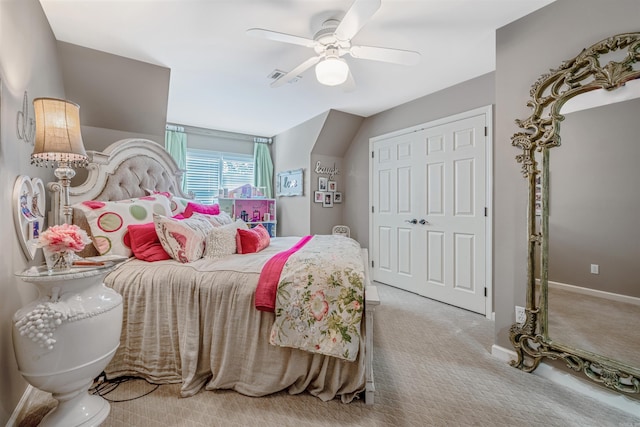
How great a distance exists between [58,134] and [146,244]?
881 mm

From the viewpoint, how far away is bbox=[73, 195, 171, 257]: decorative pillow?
2010 millimetres

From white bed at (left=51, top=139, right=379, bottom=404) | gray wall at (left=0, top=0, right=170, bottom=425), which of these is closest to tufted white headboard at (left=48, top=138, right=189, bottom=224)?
gray wall at (left=0, top=0, right=170, bottom=425)

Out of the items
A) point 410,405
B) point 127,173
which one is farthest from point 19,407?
point 410,405

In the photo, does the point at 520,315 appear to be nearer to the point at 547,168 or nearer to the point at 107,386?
the point at 547,168

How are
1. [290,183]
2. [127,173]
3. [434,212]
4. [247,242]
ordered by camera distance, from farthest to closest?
[290,183], [434,212], [127,173], [247,242]

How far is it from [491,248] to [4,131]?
373 centimetres

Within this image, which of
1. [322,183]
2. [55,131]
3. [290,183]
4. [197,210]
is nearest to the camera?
[55,131]

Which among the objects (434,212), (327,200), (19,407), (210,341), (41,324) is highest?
(327,200)

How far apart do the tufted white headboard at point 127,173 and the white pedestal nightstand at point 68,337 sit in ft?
4.30

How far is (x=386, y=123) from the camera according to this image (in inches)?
161

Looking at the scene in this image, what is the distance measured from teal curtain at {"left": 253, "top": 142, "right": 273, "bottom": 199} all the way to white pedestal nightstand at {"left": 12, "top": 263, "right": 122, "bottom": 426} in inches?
157

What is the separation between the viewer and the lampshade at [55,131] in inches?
56.5

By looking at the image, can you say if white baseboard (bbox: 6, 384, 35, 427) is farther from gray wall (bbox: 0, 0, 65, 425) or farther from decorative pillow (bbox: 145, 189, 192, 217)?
decorative pillow (bbox: 145, 189, 192, 217)

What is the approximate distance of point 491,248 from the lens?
295 cm
